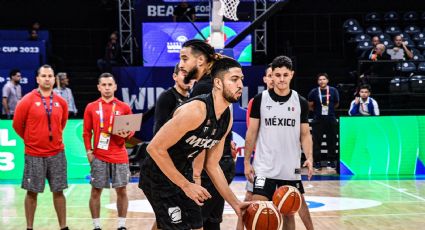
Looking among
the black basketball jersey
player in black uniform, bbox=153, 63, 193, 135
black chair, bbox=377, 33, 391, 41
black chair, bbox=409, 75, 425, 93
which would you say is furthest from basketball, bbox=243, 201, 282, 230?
black chair, bbox=377, 33, 391, 41

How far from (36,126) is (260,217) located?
4355 millimetres

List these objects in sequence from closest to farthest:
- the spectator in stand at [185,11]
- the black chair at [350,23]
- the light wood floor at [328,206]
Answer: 1. the light wood floor at [328,206]
2. the spectator in stand at [185,11]
3. the black chair at [350,23]

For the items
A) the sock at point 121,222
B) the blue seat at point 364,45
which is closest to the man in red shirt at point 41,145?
the sock at point 121,222

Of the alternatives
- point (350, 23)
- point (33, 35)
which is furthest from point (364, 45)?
point (33, 35)

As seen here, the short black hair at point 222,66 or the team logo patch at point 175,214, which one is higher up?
the short black hair at point 222,66

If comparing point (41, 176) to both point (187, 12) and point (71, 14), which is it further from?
point (71, 14)

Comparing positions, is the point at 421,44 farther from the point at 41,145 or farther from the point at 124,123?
the point at 41,145

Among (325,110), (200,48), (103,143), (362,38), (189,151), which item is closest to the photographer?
(189,151)

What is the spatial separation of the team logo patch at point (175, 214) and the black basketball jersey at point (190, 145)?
138 mm

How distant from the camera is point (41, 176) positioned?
27.1 ft

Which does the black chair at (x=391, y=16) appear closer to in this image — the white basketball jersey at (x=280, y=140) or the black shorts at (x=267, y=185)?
the white basketball jersey at (x=280, y=140)

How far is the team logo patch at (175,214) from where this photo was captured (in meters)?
5.04

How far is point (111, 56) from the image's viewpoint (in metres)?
19.3

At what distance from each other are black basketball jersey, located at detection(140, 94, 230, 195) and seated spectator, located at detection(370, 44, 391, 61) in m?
12.5
